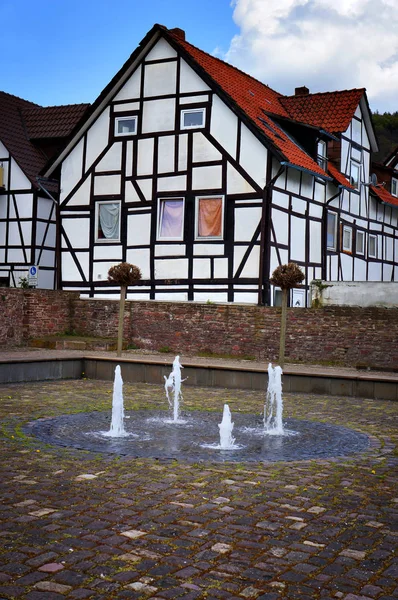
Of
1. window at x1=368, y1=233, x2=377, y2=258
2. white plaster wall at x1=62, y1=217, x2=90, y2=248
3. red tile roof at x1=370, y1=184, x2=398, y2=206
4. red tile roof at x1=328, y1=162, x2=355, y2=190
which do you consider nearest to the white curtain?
white plaster wall at x1=62, y1=217, x2=90, y2=248

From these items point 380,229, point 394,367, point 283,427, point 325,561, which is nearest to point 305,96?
point 380,229

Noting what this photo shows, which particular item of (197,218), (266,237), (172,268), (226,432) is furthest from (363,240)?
(226,432)

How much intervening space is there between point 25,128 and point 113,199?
29.9ft

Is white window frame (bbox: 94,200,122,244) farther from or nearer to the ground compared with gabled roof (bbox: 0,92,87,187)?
nearer to the ground

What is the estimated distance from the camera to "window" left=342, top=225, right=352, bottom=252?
92.2ft

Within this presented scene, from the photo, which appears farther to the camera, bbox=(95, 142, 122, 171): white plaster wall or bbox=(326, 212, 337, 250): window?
bbox=(326, 212, 337, 250): window

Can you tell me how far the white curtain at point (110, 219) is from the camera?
25.5m

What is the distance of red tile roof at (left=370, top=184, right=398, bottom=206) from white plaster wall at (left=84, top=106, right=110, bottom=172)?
1152 cm

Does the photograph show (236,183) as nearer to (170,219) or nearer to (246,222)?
(246,222)

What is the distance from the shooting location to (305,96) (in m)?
29.8

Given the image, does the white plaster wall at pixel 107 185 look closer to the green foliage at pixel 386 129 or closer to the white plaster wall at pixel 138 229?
the white plaster wall at pixel 138 229

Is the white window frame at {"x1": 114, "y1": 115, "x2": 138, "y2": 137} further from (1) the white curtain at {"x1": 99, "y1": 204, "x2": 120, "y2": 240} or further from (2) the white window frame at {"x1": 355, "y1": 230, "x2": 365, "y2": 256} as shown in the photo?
(2) the white window frame at {"x1": 355, "y1": 230, "x2": 365, "y2": 256}

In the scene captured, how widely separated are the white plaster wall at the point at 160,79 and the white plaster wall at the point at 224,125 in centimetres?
178

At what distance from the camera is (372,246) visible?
101ft
